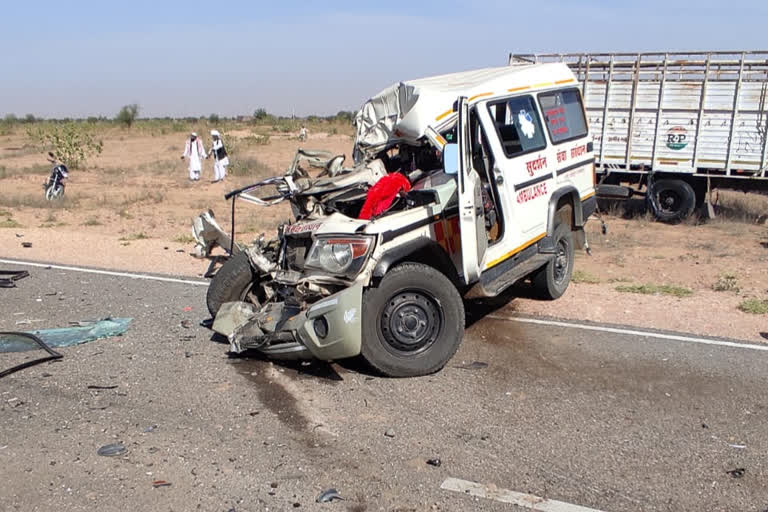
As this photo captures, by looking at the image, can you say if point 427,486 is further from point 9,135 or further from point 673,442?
point 9,135

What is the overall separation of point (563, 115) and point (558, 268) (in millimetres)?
1705

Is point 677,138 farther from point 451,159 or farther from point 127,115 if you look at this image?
point 127,115

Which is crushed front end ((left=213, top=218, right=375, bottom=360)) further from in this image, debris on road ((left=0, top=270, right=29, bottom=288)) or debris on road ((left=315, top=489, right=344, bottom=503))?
debris on road ((left=0, top=270, right=29, bottom=288))

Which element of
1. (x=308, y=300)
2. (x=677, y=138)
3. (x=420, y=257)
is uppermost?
(x=677, y=138)

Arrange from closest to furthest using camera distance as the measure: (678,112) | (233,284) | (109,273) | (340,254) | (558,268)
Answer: (340,254) → (233,284) → (558,268) → (109,273) → (678,112)

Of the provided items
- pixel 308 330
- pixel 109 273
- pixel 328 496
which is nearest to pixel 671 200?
pixel 109 273

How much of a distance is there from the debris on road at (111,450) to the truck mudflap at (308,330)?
142 cm

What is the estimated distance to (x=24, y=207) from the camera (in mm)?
17594

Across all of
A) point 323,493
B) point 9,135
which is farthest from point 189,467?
point 9,135

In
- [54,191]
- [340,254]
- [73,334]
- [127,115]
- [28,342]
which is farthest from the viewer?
Result: [127,115]

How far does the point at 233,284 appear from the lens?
6645 mm

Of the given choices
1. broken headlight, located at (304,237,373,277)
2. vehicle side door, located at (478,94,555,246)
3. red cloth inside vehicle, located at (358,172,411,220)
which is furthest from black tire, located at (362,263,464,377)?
vehicle side door, located at (478,94,555,246)

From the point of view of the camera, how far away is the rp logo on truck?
14.8 m

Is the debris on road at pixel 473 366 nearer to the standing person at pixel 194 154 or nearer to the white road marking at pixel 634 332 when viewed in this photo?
the white road marking at pixel 634 332
